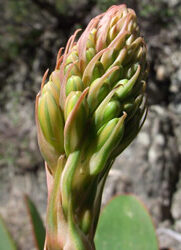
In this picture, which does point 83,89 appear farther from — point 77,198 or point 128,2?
point 128,2

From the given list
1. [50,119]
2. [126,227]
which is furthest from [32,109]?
[50,119]

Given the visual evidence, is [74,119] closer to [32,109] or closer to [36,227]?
[36,227]

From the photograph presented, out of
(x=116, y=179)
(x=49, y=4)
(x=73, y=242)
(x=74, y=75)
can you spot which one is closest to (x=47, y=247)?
(x=73, y=242)

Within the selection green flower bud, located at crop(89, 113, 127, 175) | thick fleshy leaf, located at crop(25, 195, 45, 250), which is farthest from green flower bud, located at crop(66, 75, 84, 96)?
thick fleshy leaf, located at crop(25, 195, 45, 250)

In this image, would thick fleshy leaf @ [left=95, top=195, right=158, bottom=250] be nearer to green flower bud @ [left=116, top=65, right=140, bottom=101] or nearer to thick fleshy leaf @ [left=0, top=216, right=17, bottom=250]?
thick fleshy leaf @ [left=0, top=216, right=17, bottom=250]

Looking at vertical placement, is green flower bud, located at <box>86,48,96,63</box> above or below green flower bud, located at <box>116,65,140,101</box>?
above

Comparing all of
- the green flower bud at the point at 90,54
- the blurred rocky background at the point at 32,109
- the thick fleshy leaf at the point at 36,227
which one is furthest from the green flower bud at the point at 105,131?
the blurred rocky background at the point at 32,109
